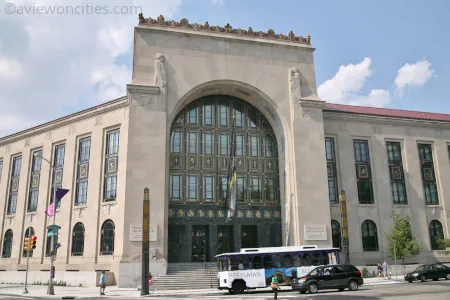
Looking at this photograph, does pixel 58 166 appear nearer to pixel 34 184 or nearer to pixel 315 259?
pixel 34 184

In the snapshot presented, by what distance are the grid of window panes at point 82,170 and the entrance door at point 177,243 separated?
9.02m

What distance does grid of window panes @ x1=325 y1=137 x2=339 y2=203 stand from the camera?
133 ft

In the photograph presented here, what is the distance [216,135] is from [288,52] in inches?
411

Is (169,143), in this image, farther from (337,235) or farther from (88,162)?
(337,235)

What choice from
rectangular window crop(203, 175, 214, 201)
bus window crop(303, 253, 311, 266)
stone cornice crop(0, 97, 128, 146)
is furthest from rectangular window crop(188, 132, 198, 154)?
bus window crop(303, 253, 311, 266)

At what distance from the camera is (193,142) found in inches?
1474

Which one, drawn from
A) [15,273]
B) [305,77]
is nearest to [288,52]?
[305,77]

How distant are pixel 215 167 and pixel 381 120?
715 inches

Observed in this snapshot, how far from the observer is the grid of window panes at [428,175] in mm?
43219

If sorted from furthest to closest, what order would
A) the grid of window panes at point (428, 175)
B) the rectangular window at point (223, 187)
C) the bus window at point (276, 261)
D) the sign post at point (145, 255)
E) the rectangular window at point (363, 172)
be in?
the grid of window panes at point (428, 175), the rectangular window at point (363, 172), the rectangular window at point (223, 187), the bus window at point (276, 261), the sign post at point (145, 255)

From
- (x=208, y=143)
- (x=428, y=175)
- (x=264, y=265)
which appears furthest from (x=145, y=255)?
(x=428, y=175)

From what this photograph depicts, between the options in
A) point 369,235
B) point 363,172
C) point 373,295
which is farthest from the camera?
point 363,172

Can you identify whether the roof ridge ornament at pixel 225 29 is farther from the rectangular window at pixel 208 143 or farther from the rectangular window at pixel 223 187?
A: the rectangular window at pixel 223 187

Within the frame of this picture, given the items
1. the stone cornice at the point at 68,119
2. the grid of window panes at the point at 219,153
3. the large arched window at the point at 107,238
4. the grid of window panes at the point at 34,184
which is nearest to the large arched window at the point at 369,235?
the grid of window panes at the point at 219,153
